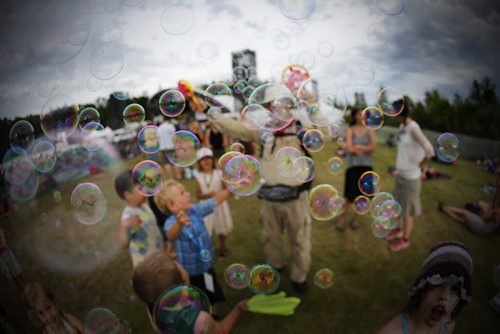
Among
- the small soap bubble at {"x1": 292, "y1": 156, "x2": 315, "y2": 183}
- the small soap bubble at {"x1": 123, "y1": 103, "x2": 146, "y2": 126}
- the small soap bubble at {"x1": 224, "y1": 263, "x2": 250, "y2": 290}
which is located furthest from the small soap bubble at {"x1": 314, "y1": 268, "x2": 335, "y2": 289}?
the small soap bubble at {"x1": 123, "y1": 103, "x2": 146, "y2": 126}

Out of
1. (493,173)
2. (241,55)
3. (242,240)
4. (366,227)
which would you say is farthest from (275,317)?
(493,173)

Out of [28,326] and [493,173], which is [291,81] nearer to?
[28,326]

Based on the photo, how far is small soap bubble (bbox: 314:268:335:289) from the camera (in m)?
2.72

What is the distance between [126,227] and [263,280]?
136 cm

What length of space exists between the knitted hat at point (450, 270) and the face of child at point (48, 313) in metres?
2.54

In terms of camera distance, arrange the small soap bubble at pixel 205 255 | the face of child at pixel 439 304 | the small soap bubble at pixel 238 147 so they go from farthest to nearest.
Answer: the small soap bubble at pixel 238 147
the small soap bubble at pixel 205 255
the face of child at pixel 439 304

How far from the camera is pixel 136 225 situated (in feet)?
7.75

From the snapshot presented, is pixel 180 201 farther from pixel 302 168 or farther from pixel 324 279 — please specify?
pixel 324 279

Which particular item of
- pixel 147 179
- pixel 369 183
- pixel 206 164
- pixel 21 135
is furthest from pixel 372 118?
pixel 21 135

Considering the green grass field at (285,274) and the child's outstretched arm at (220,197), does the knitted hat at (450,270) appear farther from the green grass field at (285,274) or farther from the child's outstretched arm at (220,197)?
the child's outstretched arm at (220,197)

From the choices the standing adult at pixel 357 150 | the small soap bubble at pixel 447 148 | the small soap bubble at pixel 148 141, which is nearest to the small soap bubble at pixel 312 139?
the standing adult at pixel 357 150

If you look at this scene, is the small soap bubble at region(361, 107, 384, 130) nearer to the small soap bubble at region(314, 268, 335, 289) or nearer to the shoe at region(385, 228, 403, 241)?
the shoe at region(385, 228, 403, 241)

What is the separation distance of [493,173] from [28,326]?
31.3 ft

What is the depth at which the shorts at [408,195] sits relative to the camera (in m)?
3.14
